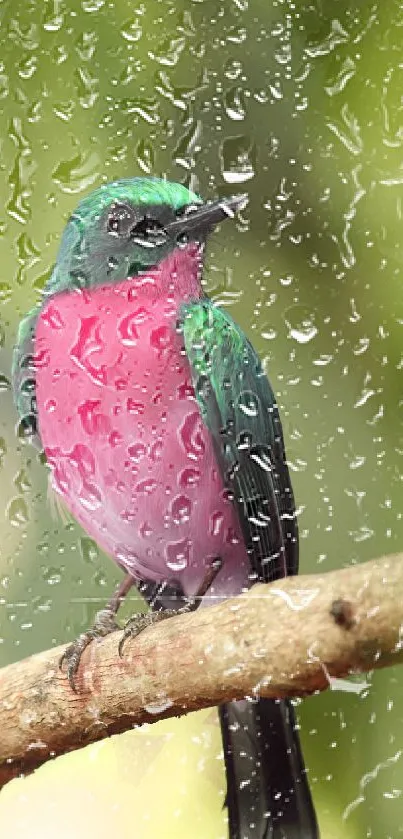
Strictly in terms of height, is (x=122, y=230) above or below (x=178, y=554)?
above

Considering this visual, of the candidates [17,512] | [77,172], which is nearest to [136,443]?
[17,512]

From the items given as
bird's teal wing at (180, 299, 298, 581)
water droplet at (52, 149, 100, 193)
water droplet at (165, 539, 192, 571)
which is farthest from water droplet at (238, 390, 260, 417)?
water droplet at (52, 149, 100, 193)

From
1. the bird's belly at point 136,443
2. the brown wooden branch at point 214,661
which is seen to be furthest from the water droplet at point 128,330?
the brown wooden branch at point 214,661

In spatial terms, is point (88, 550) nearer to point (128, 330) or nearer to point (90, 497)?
point (90, 497)

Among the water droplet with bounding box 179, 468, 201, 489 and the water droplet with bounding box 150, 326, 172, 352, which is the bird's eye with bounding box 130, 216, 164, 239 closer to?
the water droplet with bounding box 150, 326, 172, 352

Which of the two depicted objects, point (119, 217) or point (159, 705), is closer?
point (159, 705)
